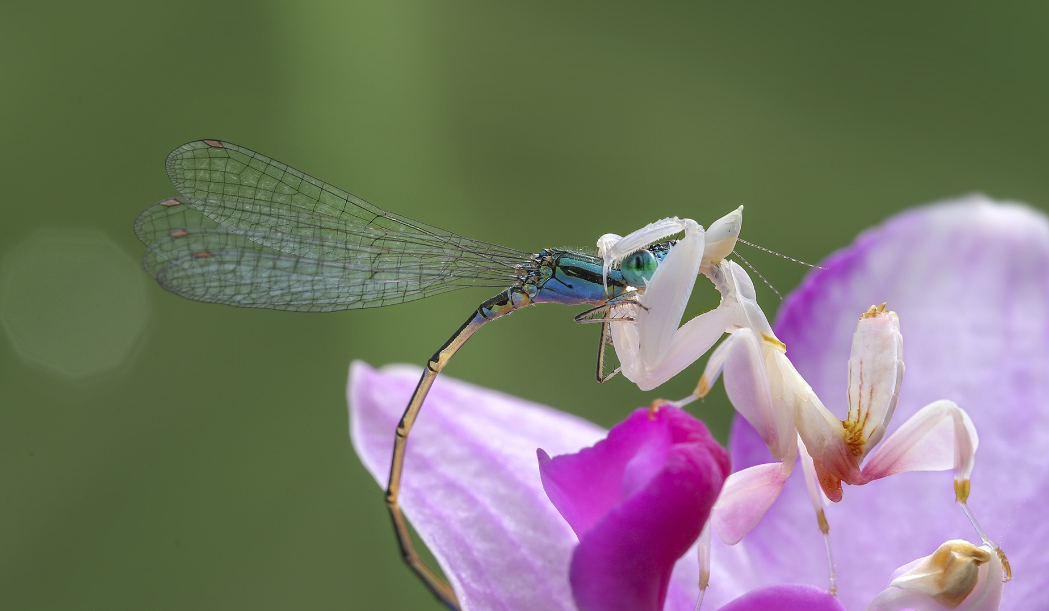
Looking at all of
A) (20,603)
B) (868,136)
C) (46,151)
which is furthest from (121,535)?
(868,136)

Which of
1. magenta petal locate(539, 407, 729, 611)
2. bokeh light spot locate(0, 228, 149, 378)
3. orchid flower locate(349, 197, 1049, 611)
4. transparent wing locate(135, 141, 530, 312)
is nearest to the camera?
magenta petal locate(539, 407, 729, 611)

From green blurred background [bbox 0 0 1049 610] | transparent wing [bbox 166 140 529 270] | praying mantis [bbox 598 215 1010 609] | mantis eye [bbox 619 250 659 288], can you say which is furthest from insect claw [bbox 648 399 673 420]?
green blurred background [bbox 0 0 1049 610]

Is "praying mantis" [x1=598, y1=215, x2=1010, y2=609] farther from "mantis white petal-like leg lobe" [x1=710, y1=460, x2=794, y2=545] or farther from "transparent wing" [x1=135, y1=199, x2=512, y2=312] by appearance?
"transparent wing" [x1=135, y1=199, x2=512, y2=312]

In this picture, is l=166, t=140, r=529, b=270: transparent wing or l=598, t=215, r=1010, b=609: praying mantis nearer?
l=598, t=215, r=1010, b=609: praying mantis

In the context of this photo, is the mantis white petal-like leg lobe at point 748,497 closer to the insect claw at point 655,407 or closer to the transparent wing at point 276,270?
the insect claw at point 655,407

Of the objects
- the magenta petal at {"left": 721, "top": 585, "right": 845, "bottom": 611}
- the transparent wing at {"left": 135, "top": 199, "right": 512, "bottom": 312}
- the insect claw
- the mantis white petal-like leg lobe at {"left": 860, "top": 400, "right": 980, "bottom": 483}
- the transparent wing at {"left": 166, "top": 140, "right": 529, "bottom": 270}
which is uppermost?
the transparent wing at {"left": 166, "top": 140, "right": 529, "bottom": 270}

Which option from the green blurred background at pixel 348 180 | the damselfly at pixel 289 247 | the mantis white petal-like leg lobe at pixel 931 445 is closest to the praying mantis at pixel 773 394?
the mantis white petal-like leg lobe at pixel 931 445

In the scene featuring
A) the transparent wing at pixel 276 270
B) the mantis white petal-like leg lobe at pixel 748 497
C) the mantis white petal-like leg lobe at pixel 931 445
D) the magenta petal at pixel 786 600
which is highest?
the transparent wing at pixel 276 270
